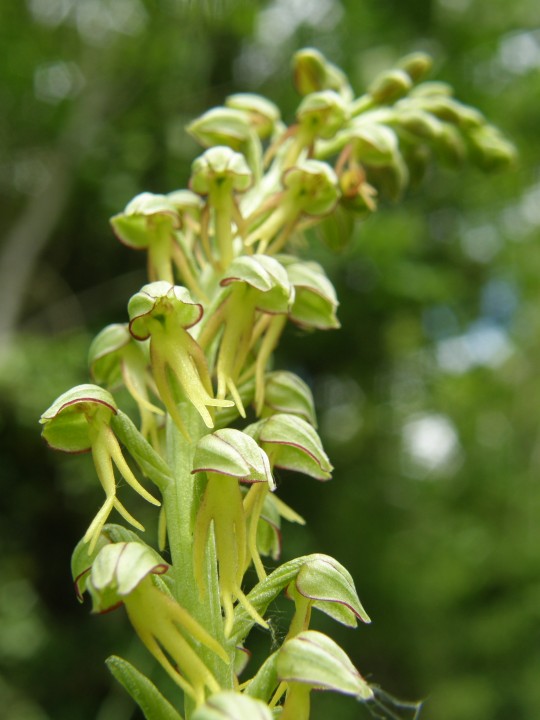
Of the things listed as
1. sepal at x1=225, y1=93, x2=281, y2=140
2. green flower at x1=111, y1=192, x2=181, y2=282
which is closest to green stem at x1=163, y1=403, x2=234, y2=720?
green flower at x1=111, y1=192, x2=181, y2=282

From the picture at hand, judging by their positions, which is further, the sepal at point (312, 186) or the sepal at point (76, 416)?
the sepal at point (312, 186)

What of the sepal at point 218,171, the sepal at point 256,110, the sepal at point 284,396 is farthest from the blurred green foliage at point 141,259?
the sepal at point 284,396

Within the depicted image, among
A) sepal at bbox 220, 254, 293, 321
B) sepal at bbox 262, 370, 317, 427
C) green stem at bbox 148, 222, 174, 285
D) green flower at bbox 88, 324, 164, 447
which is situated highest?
green stem at bbox 148, 222, 174, 285

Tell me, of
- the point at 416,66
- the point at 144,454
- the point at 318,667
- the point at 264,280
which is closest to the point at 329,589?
the point at 318,667

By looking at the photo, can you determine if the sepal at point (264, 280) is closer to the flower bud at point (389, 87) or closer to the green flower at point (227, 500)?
the green flower at point (227, 500)

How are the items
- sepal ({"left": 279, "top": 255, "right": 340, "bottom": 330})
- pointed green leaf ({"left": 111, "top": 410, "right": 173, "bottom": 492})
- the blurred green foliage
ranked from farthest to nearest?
the blurred green foliage, sepal ({"left": 279, "top": 255, "right": 340, "bottom": 330}), pointed green leaf ({"left": 111, "top": 410, "right": 173, "bottom": 492})

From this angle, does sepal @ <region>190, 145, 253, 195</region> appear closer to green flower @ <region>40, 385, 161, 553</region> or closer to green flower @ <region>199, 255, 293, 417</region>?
green flower @ <region>199, 255, 293, 417</region>

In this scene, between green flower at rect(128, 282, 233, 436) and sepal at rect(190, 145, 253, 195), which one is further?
sepal at rect(190, 145, 253, 195)

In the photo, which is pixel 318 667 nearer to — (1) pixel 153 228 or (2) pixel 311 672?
(2) pixel 311 672
